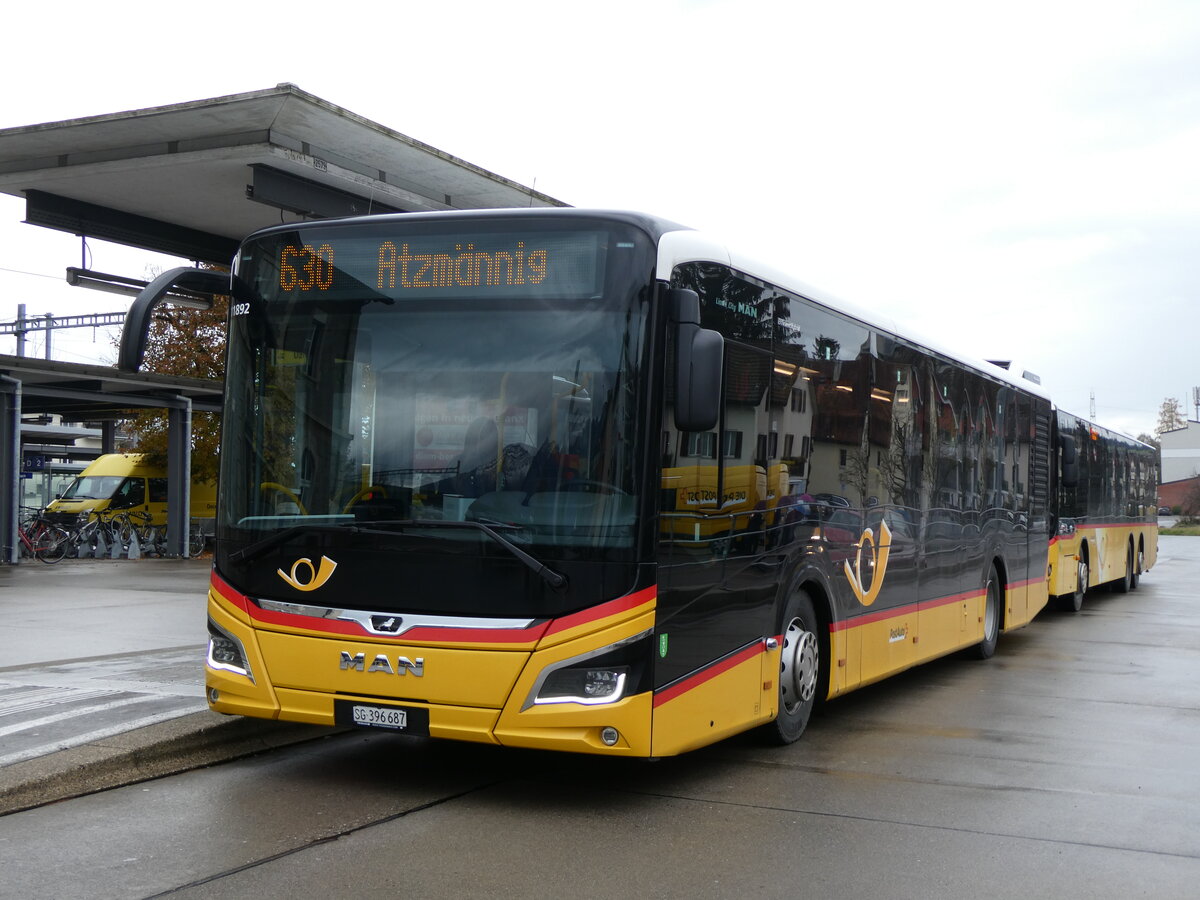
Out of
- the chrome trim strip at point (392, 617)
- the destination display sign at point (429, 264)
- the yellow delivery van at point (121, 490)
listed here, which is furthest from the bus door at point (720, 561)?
the yellow delivery van at point (121, 490)

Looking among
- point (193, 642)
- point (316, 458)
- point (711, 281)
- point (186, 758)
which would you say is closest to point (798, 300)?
point (711, 281)

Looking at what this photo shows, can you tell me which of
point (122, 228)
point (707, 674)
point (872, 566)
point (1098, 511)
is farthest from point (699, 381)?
point (1098, 511)

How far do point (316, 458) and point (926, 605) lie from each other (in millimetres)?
6154

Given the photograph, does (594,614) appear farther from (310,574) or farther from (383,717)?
(310,574)

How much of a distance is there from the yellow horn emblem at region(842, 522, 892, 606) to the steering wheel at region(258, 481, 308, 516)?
3929mm

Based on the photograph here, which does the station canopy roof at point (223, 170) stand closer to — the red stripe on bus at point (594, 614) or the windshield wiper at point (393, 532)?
the windshield wiper at point (393, 532)

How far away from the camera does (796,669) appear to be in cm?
835

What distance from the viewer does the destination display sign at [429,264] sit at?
6.71m

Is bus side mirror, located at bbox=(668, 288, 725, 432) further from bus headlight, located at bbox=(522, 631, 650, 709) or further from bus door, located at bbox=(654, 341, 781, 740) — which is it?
bus headlight, located at bbox=(522, 631, 650, 709)

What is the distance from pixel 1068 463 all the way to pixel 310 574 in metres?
14.4

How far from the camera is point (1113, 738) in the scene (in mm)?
9250

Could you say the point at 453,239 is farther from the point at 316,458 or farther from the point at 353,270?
the point at 316,458

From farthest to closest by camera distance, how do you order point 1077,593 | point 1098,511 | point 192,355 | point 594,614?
point 192,355
point 1098,511
point 1077,593
point 594,614

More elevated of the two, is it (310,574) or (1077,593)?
(310,574)
